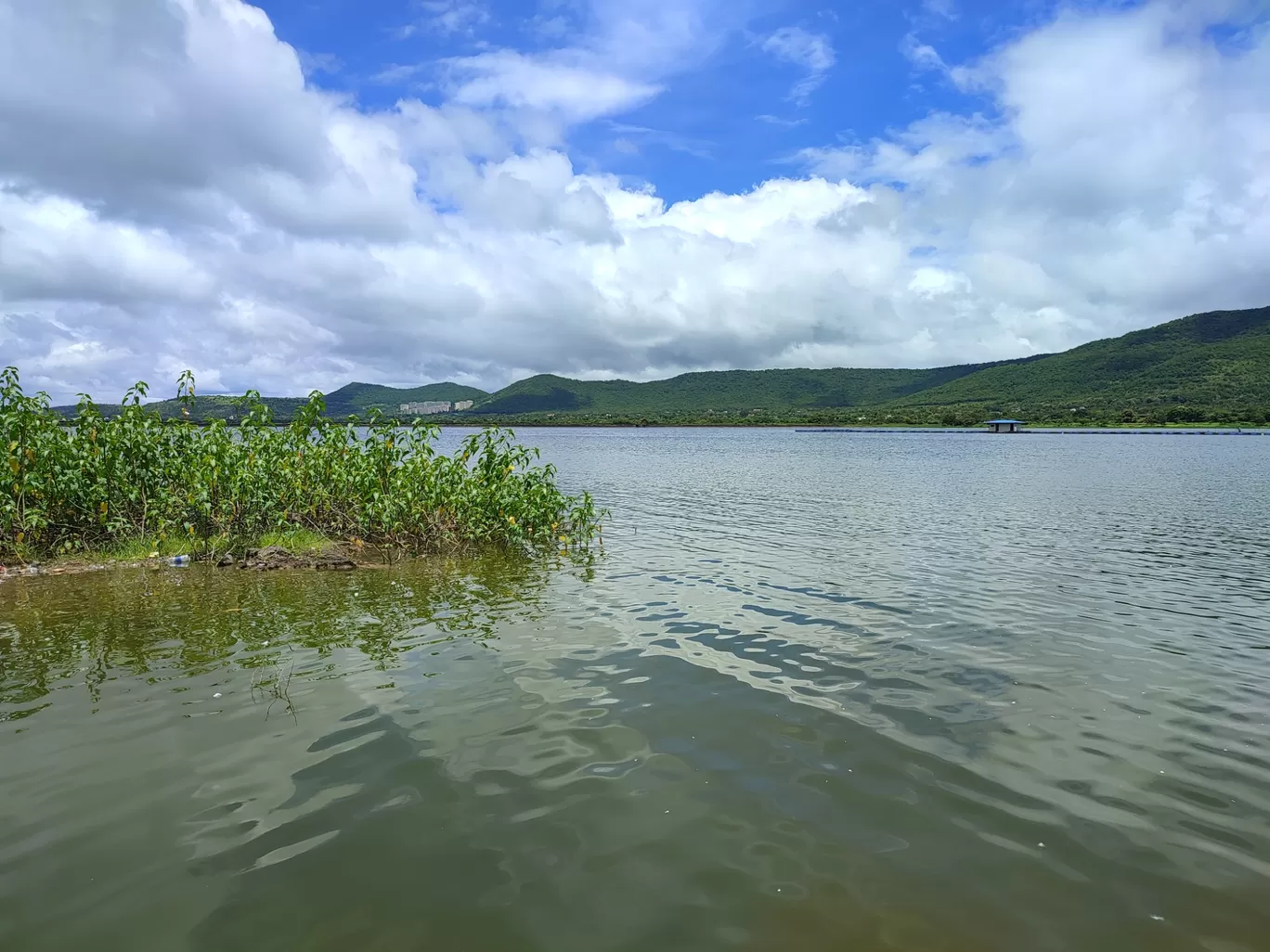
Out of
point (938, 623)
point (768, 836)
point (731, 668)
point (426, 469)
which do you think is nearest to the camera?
point (768, 836)

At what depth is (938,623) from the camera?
12.9 m

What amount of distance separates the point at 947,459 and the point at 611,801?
232ft

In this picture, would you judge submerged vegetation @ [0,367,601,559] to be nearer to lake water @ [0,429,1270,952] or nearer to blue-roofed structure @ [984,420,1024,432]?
lake water @ [0,429,1270,952]

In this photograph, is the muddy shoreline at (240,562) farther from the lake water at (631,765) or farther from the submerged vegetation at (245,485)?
the lake water at (631,765)

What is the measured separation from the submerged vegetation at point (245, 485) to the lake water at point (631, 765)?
3.33m

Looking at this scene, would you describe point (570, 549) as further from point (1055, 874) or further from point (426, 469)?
point (1055, 874)

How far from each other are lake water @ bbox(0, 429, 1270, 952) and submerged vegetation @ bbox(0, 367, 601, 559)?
333 centimetres

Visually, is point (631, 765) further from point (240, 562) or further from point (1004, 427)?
point (1004, 427)

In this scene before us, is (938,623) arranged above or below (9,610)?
below

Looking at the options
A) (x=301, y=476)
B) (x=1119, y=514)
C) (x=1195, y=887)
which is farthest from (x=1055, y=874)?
(x=1119, y=514)

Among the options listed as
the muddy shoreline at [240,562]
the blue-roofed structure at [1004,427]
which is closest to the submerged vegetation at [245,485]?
the muddy shoreline at [240,562]

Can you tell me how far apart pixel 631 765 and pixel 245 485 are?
15911 millimetres

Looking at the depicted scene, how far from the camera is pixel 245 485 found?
750 inches

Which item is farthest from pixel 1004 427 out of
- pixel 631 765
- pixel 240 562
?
pixel 631 765
